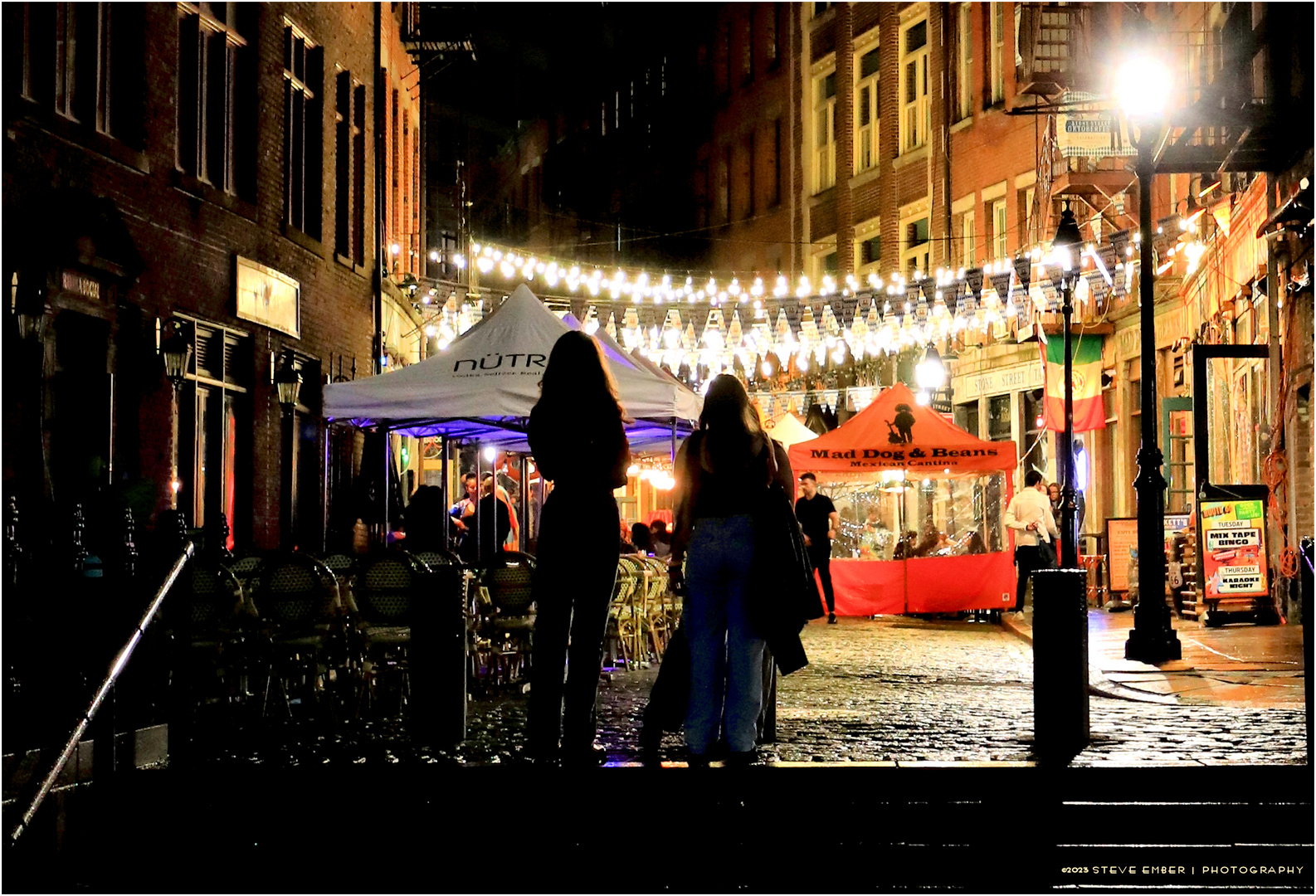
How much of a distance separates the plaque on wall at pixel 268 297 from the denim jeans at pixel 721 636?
32.7ft

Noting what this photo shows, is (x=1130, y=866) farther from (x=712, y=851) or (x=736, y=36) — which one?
(x=736, y=36)

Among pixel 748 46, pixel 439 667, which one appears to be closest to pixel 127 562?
pixel 439 667

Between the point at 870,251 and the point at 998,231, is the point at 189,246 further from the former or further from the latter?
the point at 870,251

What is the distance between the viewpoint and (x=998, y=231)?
3042 centimetres

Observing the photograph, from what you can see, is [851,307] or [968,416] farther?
[968,416]

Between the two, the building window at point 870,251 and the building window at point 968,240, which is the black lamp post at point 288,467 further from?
the building window at point 870,251

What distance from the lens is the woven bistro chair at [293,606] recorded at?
9.56 metres

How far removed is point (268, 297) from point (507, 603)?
7353mm

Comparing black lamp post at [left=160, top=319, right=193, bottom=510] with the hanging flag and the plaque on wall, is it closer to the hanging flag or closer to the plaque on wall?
the plaque on wall

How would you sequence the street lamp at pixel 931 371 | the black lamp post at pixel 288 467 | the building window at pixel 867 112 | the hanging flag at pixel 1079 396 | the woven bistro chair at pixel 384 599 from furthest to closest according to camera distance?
the building window at pixel 867 112 < the street lamp at pixel 931 371 < the hanging flag at pixel 1079 396 < the black lamp post at pixel 288 467 < the woven bistro chair at pixel 384 599

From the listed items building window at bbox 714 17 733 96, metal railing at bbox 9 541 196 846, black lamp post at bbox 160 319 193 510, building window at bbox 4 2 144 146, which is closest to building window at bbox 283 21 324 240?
Answer: black lamp post at bbox 160 319 193 510

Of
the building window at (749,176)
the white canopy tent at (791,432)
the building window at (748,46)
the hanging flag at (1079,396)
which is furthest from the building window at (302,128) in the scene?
the building window at (748,46)

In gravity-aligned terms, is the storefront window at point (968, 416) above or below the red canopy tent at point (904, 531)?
above

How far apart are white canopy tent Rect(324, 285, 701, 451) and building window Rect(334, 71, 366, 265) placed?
7665mm
